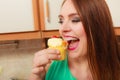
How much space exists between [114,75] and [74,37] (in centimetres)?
29

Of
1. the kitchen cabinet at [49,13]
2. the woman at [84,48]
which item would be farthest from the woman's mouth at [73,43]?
the kitchen cabinet at [49,13]

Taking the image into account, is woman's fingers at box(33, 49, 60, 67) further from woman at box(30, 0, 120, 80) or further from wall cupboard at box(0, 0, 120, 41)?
wall cupboard at box(0, 0, 120, 41)

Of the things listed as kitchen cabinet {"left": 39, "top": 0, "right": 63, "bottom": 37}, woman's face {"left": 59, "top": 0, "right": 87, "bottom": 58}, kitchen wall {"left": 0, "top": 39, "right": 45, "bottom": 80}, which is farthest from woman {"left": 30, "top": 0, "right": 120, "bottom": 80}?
kitchen wall {"left": 0, "top": 39, "right": 45, "bottom": 80}

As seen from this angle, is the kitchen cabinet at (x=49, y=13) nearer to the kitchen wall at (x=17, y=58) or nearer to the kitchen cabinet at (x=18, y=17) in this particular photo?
the kitchen cabinet at (x=18, y=17)

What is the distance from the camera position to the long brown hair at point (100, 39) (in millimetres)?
1039

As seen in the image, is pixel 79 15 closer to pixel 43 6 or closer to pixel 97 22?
pixel 97 22

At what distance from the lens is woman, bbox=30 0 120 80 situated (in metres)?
1.03

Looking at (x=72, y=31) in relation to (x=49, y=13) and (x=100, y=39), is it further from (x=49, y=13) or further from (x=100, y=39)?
(x=49, y=13)

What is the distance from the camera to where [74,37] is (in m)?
1.03

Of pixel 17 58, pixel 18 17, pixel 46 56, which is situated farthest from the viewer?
pixel 17 58

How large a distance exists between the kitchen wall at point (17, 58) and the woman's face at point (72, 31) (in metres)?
0.68

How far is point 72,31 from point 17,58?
2.71 ft

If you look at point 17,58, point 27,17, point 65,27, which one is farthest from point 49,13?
point 17,58

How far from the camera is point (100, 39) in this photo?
1.10 metres
